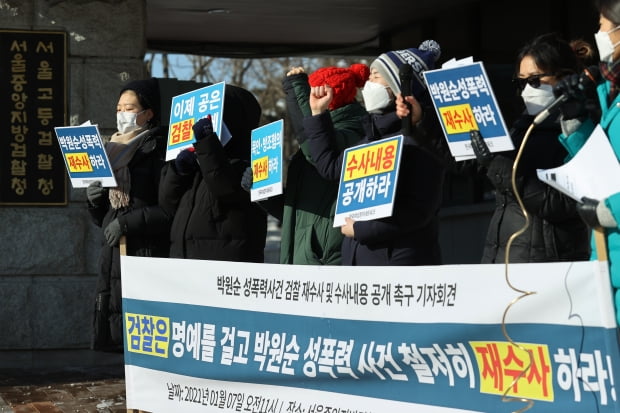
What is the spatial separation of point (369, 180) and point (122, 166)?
2300mm

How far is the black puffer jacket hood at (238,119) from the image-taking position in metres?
6.44

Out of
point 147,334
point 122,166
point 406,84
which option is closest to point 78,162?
point 122,166

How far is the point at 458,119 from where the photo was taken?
461 cm

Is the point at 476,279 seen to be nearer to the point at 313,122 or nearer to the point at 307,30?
the point at 313,122

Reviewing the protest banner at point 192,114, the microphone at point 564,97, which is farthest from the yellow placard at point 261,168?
the microphone at point 564,97

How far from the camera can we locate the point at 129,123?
688cm

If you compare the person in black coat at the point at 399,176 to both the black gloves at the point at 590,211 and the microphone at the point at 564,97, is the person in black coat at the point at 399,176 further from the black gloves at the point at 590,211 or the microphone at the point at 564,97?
the black gloves at the point at 590,211

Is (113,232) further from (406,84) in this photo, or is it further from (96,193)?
(406,84)

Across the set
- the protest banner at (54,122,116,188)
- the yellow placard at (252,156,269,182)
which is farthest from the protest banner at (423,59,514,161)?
→ the protest banner at (54,122,116,188)

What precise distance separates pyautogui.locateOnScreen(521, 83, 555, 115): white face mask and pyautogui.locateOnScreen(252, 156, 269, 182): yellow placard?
4.61 feet

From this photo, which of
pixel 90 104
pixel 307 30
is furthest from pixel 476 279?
pixel 307 30

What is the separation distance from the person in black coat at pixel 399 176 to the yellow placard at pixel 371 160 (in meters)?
0.22

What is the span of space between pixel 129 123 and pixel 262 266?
1940mm

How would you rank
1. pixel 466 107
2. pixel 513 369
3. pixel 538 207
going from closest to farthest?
pixel 513 369
pixel 466 107
pixel 538 207
